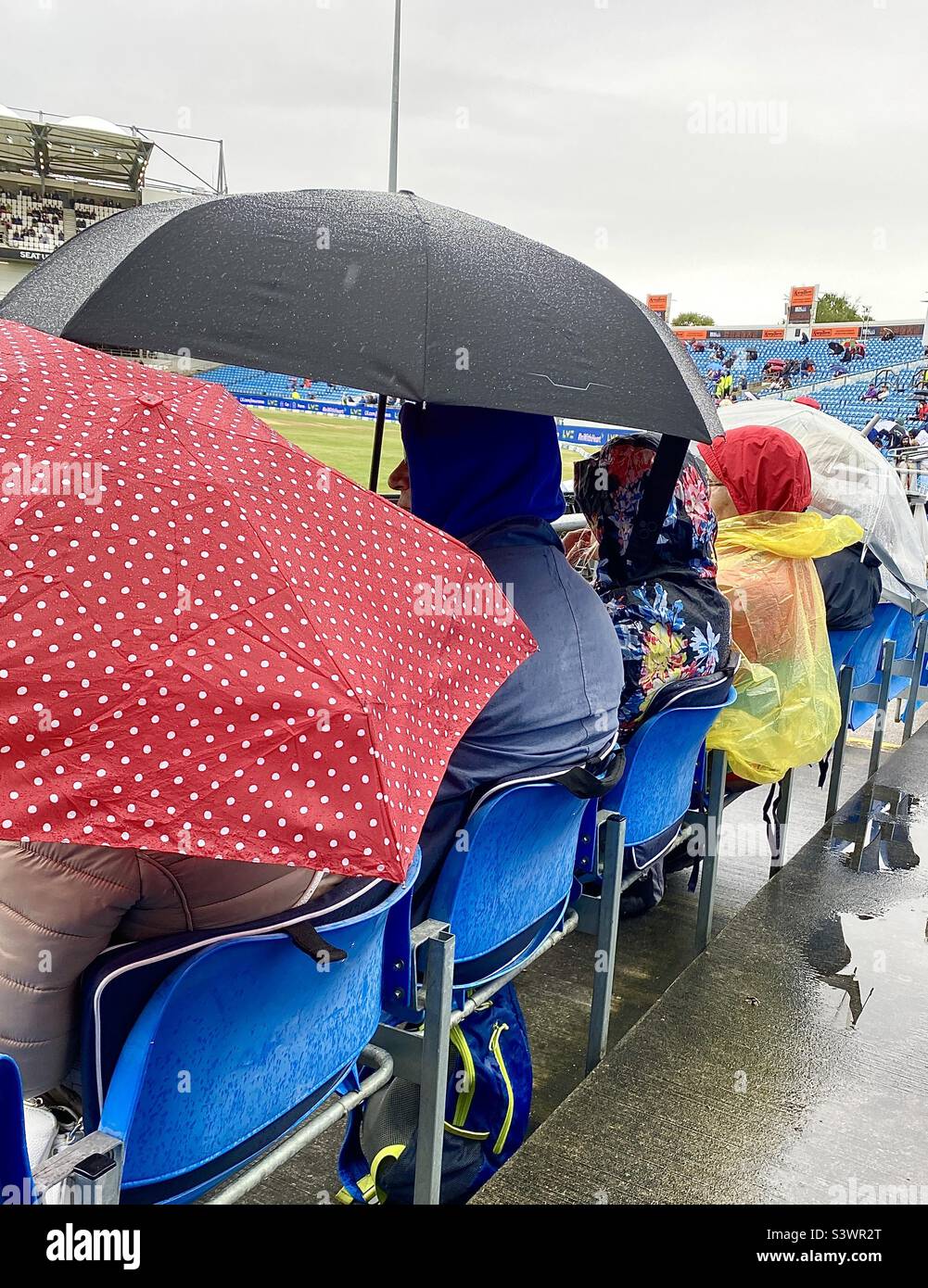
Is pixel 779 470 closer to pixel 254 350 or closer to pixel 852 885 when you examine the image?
pixel 852 885

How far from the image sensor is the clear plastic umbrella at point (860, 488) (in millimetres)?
4535

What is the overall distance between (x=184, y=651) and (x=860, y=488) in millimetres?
4057

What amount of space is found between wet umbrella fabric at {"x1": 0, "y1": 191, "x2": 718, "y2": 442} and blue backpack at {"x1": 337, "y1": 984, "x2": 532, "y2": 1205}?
124 cm

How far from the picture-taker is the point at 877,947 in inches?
128

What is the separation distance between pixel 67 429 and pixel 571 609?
1201 mm

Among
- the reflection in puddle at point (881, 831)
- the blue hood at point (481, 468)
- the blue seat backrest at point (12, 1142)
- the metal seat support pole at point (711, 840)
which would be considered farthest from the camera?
the reflection in puddle at point (881, 831)

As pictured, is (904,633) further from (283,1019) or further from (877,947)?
(283,1019)

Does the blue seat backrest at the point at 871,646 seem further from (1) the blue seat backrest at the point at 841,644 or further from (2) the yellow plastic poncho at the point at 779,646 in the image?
(2) the yellow plastic poncho at the point at 779,646

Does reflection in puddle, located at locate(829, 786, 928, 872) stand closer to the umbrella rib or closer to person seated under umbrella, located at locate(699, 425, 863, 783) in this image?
person seated under umbrella, located at locate(699, 425, 863, 783)

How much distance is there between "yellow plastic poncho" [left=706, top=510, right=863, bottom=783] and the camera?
3432 mm

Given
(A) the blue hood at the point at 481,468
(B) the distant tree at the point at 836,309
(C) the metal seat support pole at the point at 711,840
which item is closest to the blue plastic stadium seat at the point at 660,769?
(C) the metal seat support pole at the point at 711,840

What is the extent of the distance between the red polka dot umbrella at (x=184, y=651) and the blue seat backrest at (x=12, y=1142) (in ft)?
0.68

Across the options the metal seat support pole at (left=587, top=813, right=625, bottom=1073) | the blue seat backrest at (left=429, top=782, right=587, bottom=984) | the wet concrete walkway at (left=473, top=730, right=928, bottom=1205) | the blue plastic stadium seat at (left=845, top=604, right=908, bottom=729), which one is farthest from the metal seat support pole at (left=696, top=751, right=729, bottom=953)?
the blue plastic stadium seat at (left=845, top=604, right=908, bottom=729)

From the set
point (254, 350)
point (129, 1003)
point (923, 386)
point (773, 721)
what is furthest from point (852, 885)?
point (923, 386)
